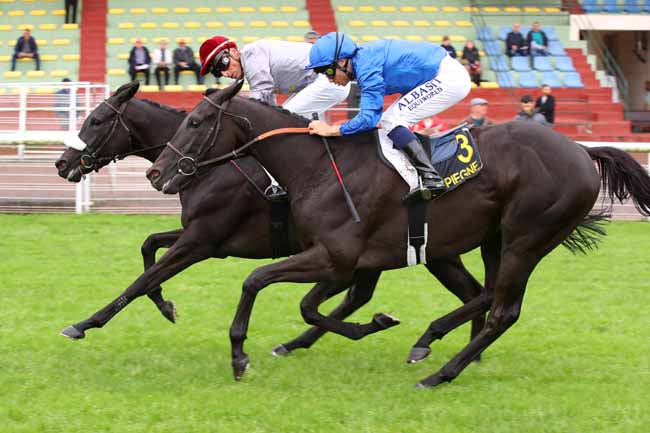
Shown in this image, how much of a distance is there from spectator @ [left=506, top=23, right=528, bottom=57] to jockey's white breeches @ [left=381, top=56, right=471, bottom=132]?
14.2 meters

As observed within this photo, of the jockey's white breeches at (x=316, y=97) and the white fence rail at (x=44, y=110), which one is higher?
the jockey's white breeches at (x=316, y=97)

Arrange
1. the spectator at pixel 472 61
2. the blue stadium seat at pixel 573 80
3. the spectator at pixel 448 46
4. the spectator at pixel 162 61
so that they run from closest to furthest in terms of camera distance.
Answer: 1. the spectator at pixel 448 46
2. the spectator at pixel 162 61
3. the spectator at pixel 472 61
4. the blue stadium seat at pixel 573 80

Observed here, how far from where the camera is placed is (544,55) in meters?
19.8

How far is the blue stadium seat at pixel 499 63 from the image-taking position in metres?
19.3

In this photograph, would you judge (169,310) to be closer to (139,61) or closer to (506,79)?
(139,61)

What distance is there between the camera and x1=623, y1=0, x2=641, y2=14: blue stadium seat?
21984mm

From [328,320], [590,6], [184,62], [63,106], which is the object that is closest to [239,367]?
[328,320]

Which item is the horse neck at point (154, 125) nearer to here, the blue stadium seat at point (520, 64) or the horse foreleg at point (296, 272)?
the horse foreleg at point (296, 272)

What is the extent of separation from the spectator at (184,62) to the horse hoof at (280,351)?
488 inches

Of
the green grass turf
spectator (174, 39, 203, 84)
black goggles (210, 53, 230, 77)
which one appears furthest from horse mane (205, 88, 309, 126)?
spectator (174, 39, 203, 84)

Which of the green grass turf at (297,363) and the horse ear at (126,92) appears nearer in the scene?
the green grass turf at (297,363)

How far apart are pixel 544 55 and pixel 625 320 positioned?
13386 millimetres

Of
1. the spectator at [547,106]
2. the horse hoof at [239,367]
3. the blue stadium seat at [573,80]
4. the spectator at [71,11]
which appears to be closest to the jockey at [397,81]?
the horse hoof at [239,367]

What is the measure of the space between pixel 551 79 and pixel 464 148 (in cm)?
1425
